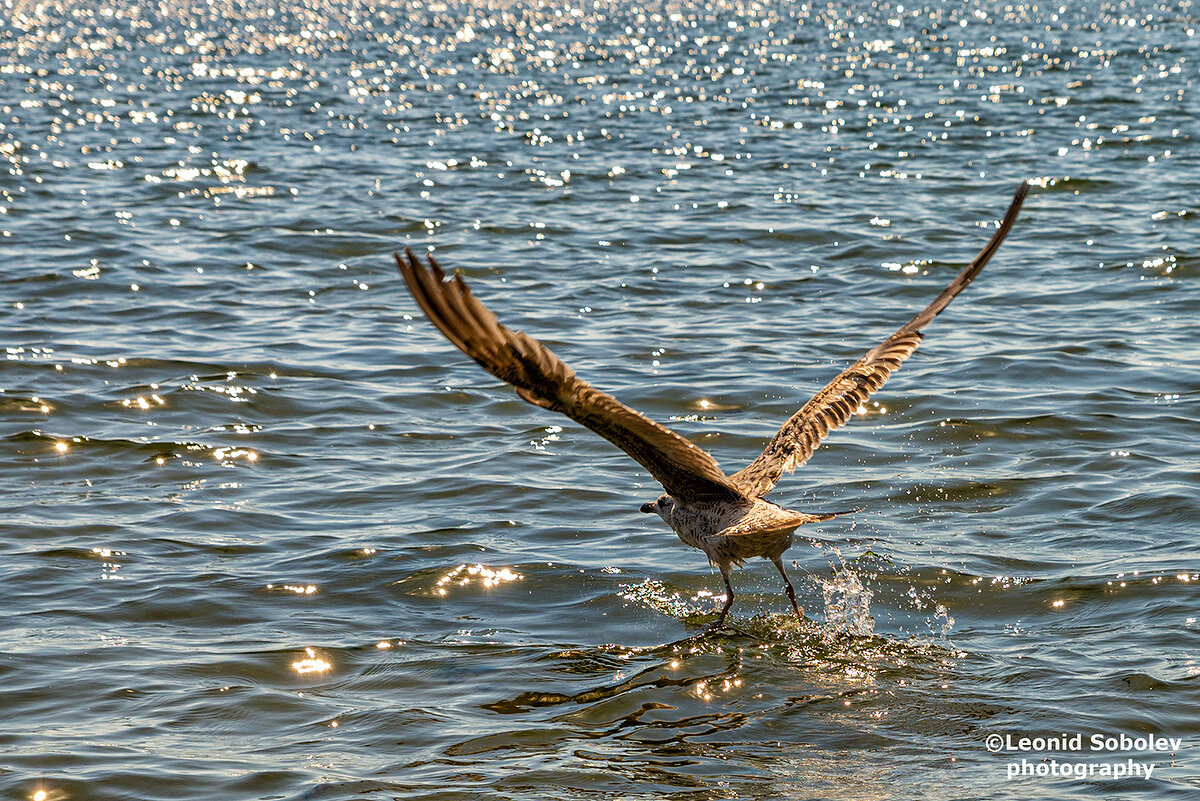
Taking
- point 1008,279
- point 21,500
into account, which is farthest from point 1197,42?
point 21,500

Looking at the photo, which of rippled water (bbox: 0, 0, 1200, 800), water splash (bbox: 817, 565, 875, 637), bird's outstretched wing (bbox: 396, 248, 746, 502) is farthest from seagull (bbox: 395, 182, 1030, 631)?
rippled water (bbox: 0, 0, 1200, 800)

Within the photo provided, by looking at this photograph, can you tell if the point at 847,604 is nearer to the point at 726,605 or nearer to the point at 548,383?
the point at 726,605

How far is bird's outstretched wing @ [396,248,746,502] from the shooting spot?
16.3 feet

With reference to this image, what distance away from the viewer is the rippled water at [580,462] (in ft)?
19.0

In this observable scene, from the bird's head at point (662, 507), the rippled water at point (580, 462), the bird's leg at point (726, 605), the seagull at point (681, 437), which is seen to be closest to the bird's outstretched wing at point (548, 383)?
the seagull at point (681, 437)

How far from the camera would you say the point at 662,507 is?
7.32 metres

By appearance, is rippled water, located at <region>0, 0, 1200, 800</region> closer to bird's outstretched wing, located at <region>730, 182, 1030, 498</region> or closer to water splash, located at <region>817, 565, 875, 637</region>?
water splash, located at <region>817, 565, 875, 637</region>

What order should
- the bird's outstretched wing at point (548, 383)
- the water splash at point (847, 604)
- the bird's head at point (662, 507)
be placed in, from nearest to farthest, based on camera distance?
the bird's outstretched wing at point (548, 383) < the water splash at point (847, 604) < the bird's head at point (662, 507)

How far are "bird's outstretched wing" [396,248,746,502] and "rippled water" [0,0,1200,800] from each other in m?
0.81

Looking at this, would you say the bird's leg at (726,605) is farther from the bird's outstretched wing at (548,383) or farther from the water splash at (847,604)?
the water splash at (847,604)

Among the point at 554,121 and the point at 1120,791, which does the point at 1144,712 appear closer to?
the point at 1120,791

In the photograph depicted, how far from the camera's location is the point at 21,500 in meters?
8.28

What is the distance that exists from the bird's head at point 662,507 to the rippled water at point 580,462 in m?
0.32

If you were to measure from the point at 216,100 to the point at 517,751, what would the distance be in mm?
19985
